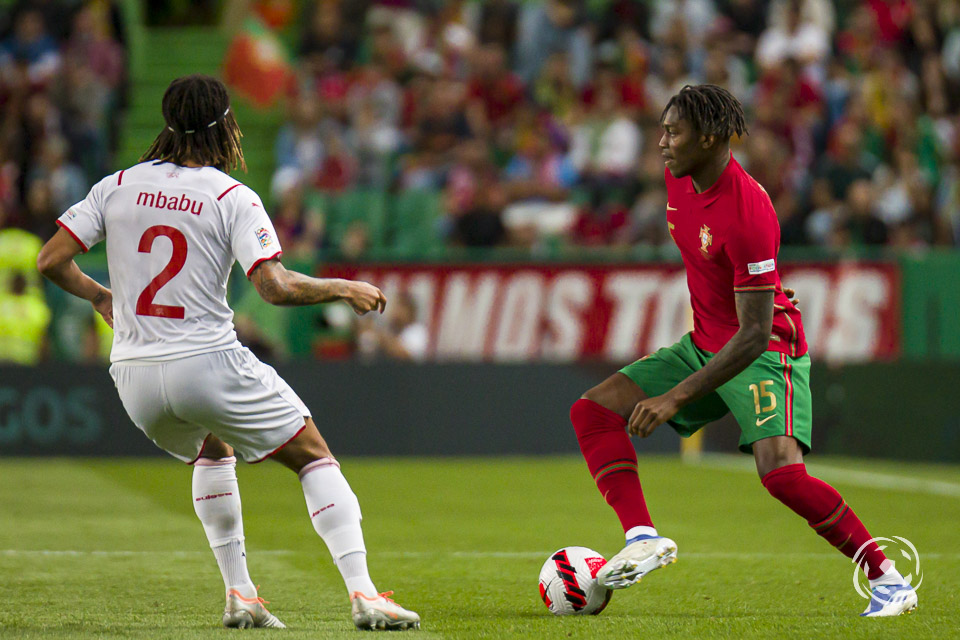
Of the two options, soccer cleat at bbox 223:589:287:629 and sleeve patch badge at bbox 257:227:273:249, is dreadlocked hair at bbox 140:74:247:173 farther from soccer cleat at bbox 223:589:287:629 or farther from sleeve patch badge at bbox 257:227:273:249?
soccer cleat at bbox 223:589:287:629

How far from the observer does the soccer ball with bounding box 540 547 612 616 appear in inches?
216

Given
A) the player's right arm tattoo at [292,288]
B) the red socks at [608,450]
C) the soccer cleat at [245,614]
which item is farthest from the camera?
the red socks at [608,450]

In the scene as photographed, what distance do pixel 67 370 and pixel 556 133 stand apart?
250 inches

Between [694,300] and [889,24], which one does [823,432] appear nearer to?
[889,24]

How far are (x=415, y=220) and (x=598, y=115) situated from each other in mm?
2708

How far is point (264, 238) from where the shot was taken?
480cm

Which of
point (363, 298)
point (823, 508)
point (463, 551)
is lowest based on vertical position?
point (463, 551)

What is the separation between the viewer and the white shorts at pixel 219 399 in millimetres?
4805

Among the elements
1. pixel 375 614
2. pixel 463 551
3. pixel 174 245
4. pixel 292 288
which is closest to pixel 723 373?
pixel 375 614

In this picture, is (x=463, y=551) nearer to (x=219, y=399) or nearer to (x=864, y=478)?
(x=219, y=399)

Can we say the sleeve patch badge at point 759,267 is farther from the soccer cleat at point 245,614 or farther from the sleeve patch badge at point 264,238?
the soccer cleat at point 245,614

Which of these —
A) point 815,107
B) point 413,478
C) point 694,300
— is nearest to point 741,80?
point 815,107

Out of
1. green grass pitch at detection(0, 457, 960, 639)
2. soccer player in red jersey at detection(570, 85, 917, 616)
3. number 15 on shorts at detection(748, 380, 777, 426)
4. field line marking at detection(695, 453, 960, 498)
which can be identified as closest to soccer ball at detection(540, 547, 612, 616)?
green grass pitch at detection(0, 457, 960, 639)

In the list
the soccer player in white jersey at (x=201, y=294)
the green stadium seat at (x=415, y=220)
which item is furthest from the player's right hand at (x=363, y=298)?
the green stadium seat at (x=415, y=220)
